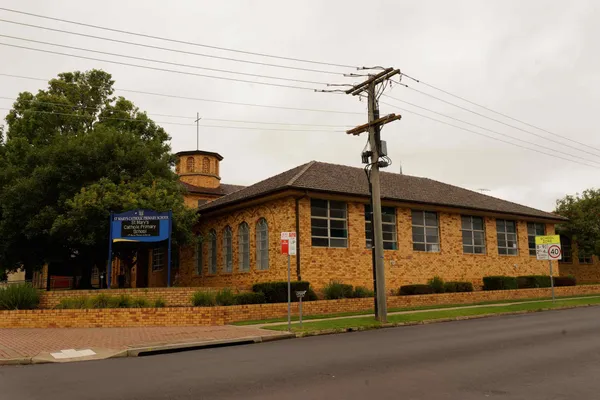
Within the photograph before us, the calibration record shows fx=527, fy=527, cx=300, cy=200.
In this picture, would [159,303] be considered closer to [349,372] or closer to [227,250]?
[227,250]

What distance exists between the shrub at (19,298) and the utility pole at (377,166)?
12532 mm

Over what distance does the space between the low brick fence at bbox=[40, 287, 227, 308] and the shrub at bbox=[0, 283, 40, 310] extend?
44 centimetres

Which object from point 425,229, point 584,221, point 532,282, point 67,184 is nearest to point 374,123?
point 425,229

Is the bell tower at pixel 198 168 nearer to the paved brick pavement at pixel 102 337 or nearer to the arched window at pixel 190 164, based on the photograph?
the arched window at pixel 190 164

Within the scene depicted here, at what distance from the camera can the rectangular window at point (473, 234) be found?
33000mm

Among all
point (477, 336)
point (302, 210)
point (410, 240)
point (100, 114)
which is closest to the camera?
point (477, 336)

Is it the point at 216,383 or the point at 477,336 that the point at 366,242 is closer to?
the point at 477,336

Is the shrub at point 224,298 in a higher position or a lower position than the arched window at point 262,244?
lower

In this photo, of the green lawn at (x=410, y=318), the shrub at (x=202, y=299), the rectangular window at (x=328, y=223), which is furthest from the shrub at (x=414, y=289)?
the shrub at (x=202, y=299)

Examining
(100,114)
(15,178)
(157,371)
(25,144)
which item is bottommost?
(157,371)

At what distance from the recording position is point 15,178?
26.6 meters

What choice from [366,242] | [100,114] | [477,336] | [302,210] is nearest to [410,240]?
[366,242]

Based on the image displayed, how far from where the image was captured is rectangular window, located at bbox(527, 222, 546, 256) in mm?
37094

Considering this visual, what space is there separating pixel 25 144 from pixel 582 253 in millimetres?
41376
